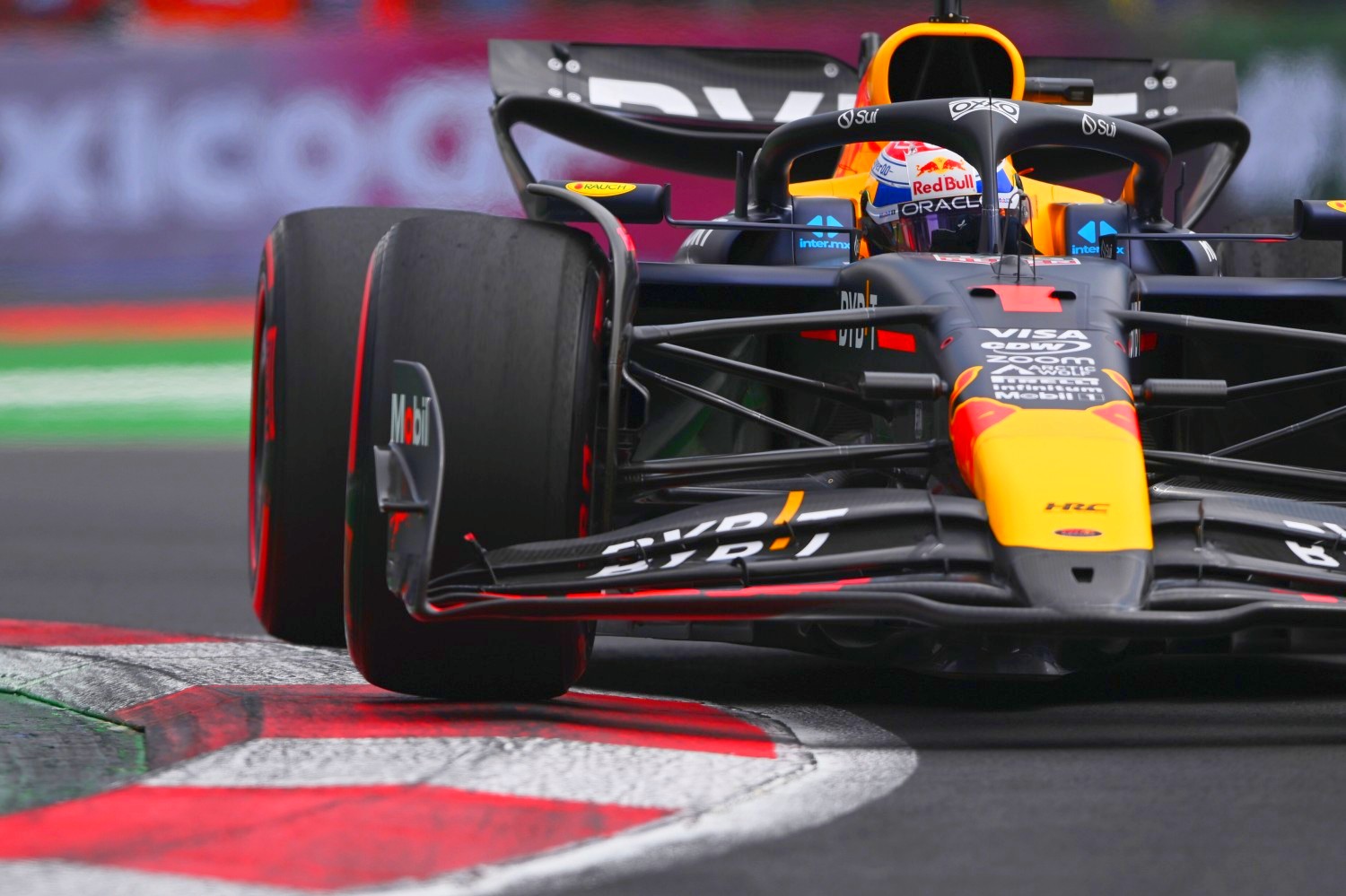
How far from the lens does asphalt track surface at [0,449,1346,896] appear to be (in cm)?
251

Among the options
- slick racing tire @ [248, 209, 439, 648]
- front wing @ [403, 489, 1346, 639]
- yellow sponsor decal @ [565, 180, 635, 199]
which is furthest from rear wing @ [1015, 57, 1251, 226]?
front wing @ [403, 489, 1346, 639]

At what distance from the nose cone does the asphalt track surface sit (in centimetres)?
27

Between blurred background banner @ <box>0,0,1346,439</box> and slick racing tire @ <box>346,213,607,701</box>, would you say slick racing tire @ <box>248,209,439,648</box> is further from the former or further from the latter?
blurred background banner @ <box>0,0,1346,439</box>

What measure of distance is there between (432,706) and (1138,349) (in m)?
2.10

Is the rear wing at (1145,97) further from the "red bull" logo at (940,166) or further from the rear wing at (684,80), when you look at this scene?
the "red bull" logo at (940,166)

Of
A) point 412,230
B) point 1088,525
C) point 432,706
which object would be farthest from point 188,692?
point 1088,525

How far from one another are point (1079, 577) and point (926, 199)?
1.81 meters

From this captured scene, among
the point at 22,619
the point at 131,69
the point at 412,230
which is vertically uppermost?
the point at 131,69

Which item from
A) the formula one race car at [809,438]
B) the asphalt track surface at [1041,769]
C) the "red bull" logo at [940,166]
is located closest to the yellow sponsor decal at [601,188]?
the formula one race car at [809,438]

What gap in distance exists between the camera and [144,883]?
2328 millimetres

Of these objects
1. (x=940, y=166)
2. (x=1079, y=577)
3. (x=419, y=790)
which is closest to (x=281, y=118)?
(x=940, y=166)

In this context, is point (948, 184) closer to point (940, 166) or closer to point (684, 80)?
point (940, 166)

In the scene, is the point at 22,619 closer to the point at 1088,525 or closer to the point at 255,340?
the point at 255,340

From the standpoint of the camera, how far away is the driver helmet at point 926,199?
16.1ft
